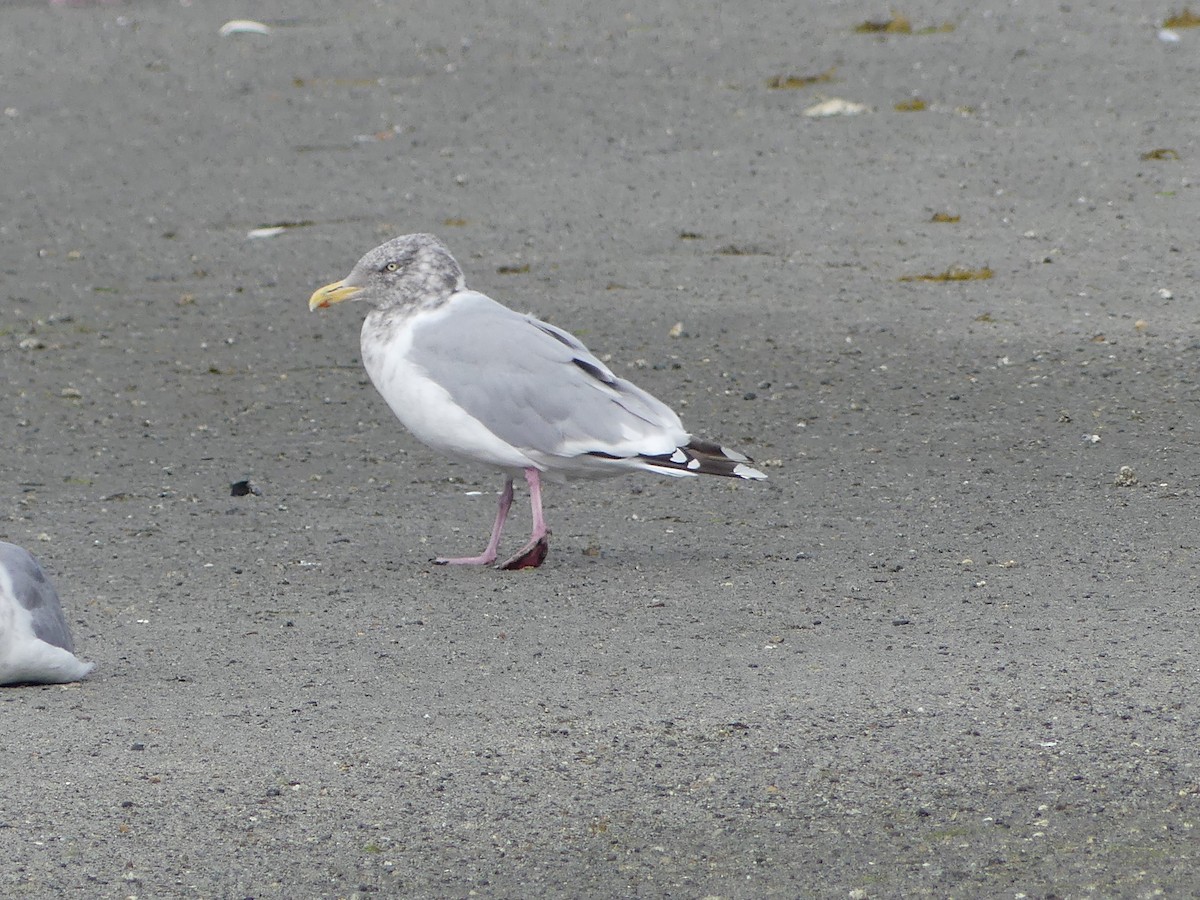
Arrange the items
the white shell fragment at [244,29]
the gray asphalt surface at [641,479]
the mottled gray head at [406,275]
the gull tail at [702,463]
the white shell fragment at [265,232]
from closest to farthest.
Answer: the gray asphalt surface at [641,479] → the gull tail at [702,463] → the mottled gray head at [406,275] → the white shell fragment at [265,232] → the white shell fragment at [244,29]

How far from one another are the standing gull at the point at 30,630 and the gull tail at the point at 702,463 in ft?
6.79

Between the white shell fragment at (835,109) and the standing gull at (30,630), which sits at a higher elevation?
the standing gull at (30,630)

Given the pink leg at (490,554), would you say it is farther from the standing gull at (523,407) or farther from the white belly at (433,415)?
the white belly at (433,415)

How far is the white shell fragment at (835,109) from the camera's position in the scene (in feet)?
42.6

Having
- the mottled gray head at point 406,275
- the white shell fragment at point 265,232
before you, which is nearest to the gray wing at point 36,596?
the mottled gray head at point 406,275

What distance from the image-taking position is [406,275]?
21.5 feet


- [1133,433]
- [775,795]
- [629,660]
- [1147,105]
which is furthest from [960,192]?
[775,795]

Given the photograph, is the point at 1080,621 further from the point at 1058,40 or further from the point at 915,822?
the point at 1058,40

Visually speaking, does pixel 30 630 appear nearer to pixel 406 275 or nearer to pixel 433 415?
pixel 433 415

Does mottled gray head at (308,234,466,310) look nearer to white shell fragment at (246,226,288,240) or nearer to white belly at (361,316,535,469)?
white belly at (361,316,535,469)

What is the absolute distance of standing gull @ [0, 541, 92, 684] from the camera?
470 centimetres

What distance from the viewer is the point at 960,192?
1115cm

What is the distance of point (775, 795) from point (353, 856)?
0.98m

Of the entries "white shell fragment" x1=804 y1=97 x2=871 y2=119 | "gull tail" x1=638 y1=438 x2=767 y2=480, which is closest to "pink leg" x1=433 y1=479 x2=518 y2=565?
"gull tail" x1=638 y1=438 x2=767 y2=480
